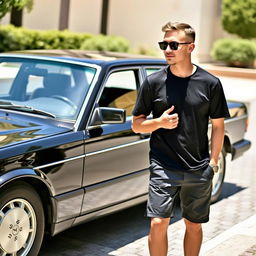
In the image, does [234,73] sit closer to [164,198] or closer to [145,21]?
[145,21]

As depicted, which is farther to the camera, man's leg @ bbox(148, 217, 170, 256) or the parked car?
the parked car

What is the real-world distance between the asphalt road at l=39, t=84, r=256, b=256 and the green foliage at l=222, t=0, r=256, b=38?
2145 cm

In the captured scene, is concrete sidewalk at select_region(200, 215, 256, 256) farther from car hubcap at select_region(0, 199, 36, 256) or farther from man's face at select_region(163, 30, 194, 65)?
man's face at select_region(163, 30, 194, 65)

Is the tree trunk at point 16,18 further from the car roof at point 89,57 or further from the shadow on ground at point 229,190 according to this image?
the car roof at point 89,57

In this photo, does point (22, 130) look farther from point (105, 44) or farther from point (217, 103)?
point (105, 44)

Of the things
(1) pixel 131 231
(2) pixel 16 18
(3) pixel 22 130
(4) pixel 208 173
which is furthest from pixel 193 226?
(2) pixel 16 18

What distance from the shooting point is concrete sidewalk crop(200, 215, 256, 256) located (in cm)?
535

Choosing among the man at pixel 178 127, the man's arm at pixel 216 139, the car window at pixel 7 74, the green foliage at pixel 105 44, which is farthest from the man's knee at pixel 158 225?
the green foliage at pixel 105 44

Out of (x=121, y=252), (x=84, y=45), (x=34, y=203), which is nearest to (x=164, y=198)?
(x=34, y=203)

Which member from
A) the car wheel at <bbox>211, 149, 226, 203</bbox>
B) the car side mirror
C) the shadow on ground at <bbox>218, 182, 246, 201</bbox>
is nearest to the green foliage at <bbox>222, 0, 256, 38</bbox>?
the shadow on ground at <bbox>218, 182, 246, 201</bbox>

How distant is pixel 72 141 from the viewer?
5105mm

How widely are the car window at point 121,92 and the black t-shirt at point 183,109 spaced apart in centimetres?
186

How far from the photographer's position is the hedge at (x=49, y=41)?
21.4 m

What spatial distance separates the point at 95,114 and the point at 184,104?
4.53 ft
